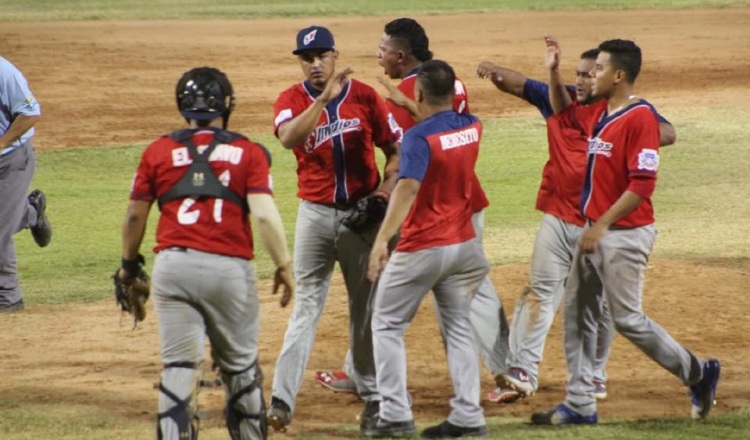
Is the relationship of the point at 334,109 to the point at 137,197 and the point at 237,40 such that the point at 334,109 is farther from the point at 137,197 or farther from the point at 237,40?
the point at 237,40

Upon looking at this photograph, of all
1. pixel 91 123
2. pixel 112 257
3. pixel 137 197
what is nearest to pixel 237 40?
pixel 91 123

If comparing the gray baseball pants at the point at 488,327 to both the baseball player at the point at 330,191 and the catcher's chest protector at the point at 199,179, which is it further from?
the catcher's chest protector at the point at 199,179

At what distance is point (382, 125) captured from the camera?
26.2 ft

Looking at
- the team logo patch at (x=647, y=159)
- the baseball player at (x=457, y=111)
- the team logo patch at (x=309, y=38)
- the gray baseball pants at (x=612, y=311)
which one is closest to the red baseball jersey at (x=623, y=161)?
the team logo patch at (x=647, y=159)

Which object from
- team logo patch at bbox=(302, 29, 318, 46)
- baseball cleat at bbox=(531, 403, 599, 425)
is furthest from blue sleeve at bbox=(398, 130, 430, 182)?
baseball cleat at bbox=(531, 403, 599, 425)

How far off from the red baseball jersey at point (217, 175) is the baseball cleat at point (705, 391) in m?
2.73

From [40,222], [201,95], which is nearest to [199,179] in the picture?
[201,95]

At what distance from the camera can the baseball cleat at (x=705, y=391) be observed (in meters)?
7.69

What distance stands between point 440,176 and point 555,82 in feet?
4.27

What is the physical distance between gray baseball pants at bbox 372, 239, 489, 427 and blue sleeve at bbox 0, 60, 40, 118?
4.23m

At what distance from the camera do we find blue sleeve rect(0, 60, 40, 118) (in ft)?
34.4

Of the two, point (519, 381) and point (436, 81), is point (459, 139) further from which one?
point (519, 381)

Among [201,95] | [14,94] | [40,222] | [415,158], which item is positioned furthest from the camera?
[40,222]

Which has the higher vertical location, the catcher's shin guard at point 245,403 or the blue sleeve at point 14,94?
the blue sleeve at point 14,94
